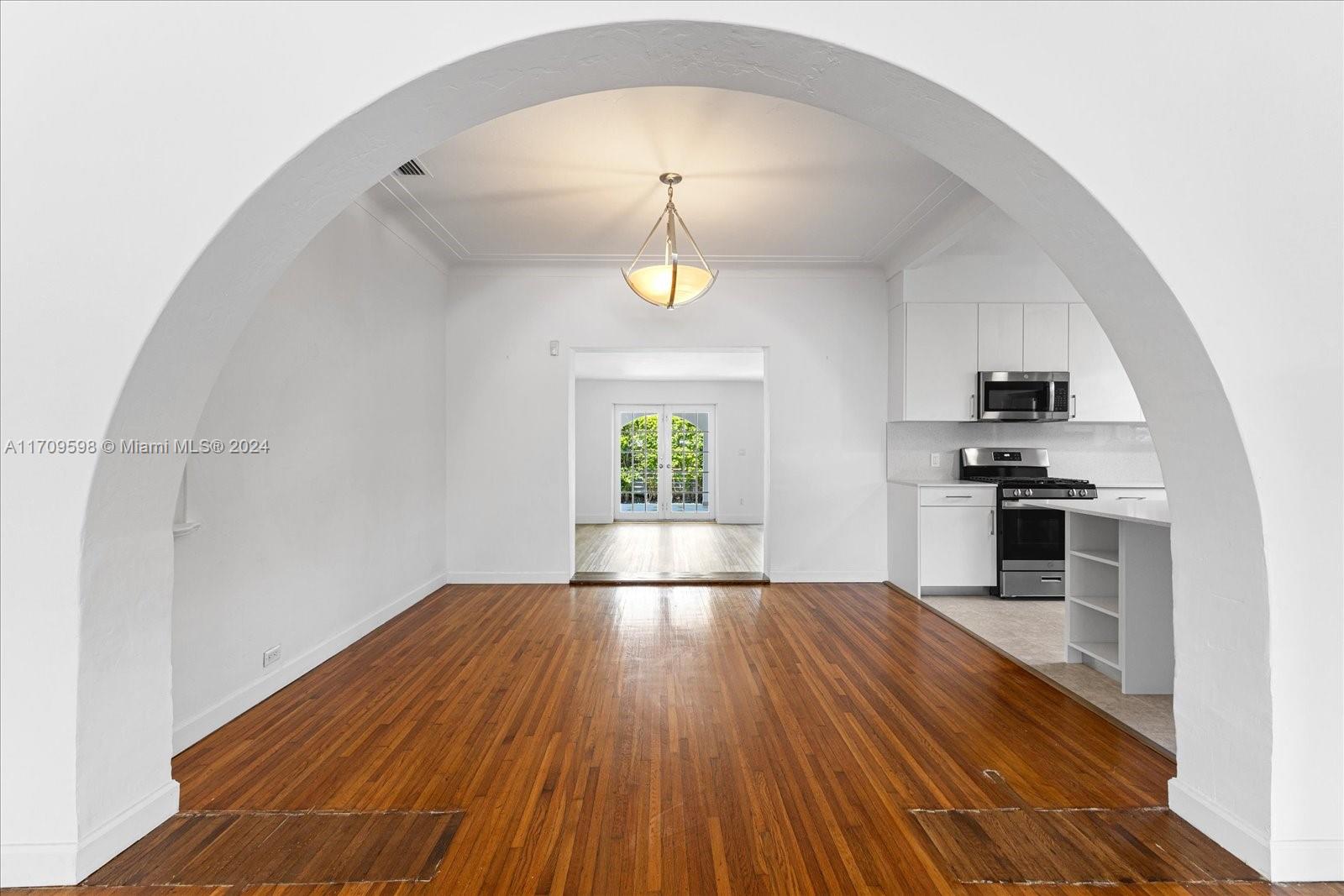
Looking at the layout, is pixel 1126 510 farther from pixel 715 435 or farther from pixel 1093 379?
pixel 715 435

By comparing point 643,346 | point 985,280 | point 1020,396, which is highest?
point 985,280

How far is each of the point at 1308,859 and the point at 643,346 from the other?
5.10 m

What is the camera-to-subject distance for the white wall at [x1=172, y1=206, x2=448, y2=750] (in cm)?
288

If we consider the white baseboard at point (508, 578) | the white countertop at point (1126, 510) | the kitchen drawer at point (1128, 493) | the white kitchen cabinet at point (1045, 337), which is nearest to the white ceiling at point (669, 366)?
the white baseboard at point (508, 578)

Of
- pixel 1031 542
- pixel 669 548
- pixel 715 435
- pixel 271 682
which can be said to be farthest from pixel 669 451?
pixel 271 682

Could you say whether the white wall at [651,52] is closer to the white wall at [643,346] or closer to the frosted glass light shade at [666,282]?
the frosted glass light shade at [666,282]

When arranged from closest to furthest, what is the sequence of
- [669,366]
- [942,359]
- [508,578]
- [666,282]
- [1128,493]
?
[666,282] → [1128,493] → [942,359] → [508,578] → [669,366]

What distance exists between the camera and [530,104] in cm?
213

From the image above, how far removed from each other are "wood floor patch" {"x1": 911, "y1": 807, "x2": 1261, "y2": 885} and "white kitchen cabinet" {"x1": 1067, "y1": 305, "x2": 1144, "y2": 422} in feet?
14.6

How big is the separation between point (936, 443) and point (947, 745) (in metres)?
3.83

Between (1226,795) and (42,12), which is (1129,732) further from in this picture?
(42,12)

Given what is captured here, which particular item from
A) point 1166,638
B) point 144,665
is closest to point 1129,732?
point 1166,638

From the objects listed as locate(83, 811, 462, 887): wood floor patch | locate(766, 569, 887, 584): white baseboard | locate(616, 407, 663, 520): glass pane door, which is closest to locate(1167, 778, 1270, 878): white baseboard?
locate(83, 811, 462, 887): wood floor patch

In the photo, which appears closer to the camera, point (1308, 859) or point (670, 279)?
point (1308, 859)
